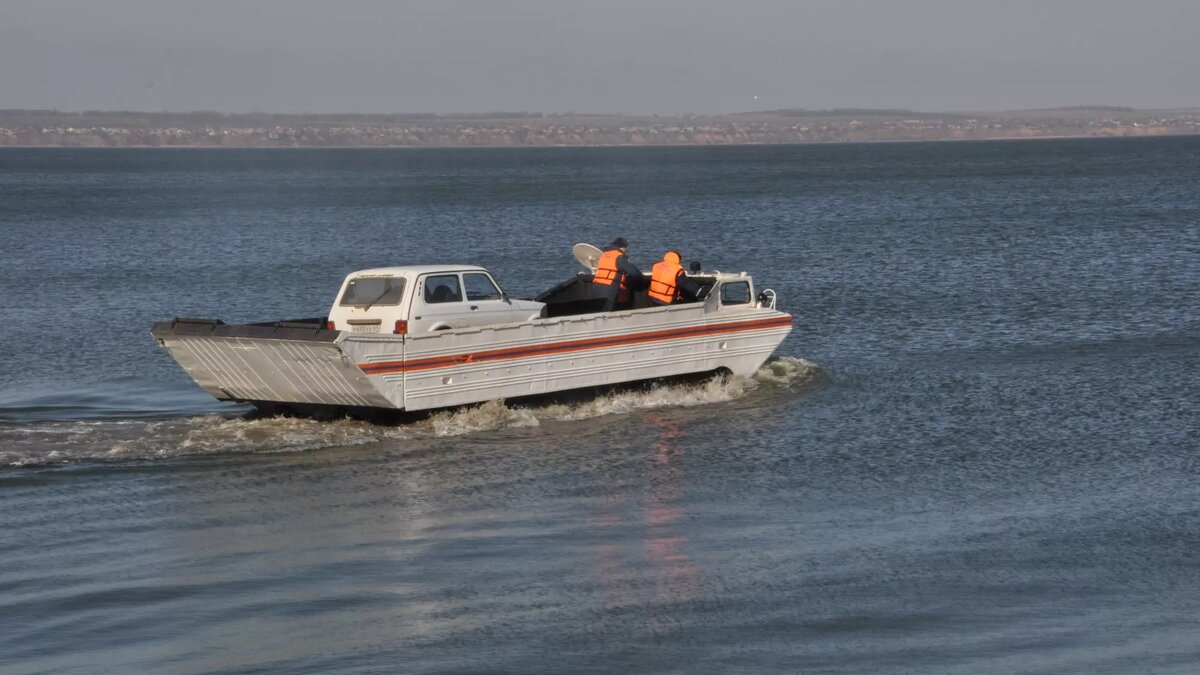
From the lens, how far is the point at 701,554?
1336 cm

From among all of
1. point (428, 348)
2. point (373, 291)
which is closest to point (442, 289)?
point (373, 291)

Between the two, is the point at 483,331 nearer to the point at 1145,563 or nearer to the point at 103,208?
the point at 1145,563

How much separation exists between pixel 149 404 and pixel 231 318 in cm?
1053

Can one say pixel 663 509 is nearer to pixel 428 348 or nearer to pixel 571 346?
pixel 428 348

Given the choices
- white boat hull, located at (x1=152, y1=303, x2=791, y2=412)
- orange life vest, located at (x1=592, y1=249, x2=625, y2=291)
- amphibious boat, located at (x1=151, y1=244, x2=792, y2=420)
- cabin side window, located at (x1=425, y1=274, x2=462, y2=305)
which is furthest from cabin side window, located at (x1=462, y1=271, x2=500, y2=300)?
orange life vest, located at (x1=592, y1=249, x2=625, y2=291)

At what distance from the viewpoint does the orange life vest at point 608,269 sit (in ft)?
69.7

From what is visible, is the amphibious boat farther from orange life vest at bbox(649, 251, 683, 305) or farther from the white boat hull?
orange life vest at bbox(649, 251, 683, 305)

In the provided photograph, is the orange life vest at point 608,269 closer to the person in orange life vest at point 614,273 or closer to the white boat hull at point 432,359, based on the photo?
the person in orange life vest at point 614,273

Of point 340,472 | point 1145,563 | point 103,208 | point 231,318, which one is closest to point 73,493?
point 340,472

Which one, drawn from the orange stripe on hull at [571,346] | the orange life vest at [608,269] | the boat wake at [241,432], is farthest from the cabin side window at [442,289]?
the orange life vest at [608,269]

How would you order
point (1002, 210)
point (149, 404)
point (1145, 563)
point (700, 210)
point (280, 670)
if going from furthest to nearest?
point (700, 210) < point (1002, 210) < point (149, 404) < point (1145, 563) < point (280, 670)

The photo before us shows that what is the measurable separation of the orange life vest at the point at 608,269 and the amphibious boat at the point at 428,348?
0.46m

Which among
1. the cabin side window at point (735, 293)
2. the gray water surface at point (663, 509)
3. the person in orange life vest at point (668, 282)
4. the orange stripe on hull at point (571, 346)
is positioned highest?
the person in orange life vest at point (668, 282)

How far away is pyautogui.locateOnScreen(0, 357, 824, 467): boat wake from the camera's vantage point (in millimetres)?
17344
